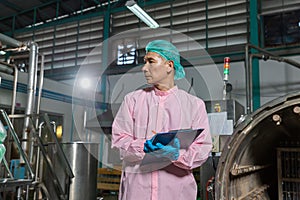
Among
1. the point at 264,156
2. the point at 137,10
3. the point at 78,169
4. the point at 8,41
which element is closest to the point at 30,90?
the point at 8,41

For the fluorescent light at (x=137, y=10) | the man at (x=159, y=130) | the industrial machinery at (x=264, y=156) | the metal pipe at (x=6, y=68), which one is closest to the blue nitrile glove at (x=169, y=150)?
the man at (x=159, y=130)

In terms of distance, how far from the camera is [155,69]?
118 cm

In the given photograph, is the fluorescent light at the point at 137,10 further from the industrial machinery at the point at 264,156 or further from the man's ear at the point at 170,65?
the industrial machinery at the point at 264,156

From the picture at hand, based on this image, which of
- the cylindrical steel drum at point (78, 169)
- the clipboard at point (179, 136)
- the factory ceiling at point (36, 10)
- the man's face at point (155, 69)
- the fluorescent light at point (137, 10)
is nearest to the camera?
the clipboard at point (179, 136)

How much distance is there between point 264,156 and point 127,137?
1.70 feet

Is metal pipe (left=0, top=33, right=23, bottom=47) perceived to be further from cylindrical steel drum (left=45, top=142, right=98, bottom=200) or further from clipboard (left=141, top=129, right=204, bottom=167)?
clipboard (left=141, top=129, right=204, bottom=167)

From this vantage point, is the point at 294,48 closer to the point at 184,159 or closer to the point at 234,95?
the point at 234,95

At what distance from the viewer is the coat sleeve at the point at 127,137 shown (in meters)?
1.04

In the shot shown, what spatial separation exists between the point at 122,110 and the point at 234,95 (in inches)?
140

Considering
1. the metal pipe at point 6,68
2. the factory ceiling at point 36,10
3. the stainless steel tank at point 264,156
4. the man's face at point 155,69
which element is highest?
the factory ceiling at point 36,10

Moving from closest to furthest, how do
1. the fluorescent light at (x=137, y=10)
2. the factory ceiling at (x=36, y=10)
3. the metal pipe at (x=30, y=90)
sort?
the metal pipe at (x=30, y=90)
the fluorescent light at (x=137, y=10)
the factory ceiling at (x=36, y=10)

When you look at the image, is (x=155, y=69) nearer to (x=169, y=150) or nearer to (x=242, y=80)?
(x=169, y=150)

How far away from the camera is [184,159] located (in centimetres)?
104

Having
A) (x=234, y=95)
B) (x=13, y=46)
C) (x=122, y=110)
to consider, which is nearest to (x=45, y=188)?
(x=13, y=46)
